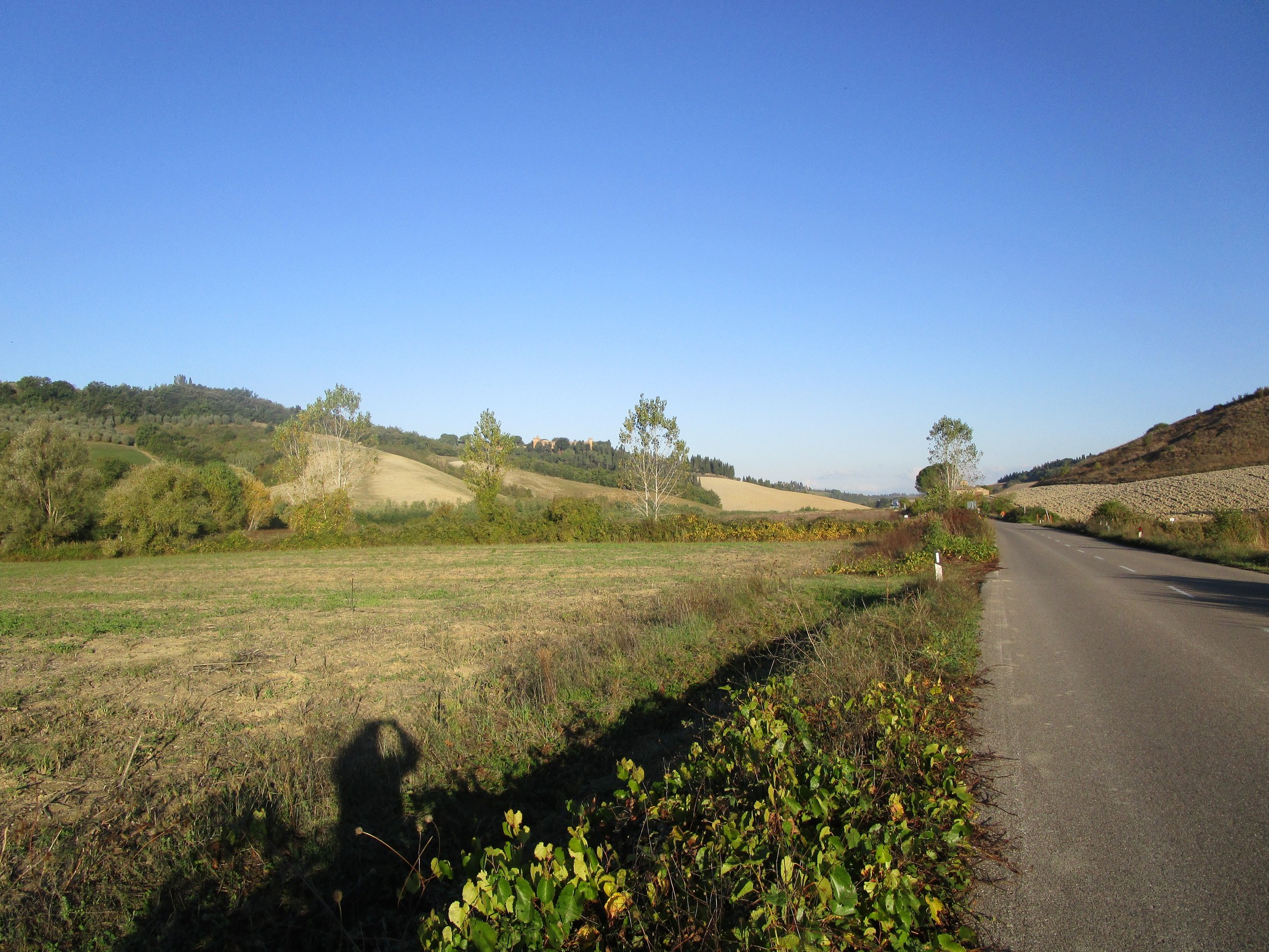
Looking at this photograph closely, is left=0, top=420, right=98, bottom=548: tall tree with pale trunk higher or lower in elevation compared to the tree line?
lower

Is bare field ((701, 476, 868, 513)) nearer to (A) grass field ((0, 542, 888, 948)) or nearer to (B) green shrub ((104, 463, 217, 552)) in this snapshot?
(B) green shrub ((104, 463, 217, 552))

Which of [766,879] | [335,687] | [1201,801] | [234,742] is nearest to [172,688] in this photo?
[335,687]

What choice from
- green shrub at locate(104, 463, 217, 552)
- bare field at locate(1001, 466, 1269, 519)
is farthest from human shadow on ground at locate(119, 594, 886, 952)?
bare field at locate(1001, 466, 1269, 519)

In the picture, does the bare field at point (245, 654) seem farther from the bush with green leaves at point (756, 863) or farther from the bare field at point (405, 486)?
the bare field at point (405, 486)

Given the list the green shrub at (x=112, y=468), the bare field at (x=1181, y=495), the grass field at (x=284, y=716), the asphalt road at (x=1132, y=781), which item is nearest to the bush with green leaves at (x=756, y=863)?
the asphalt road at (x=1132, y=781)

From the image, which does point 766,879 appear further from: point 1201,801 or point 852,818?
point 1201,801

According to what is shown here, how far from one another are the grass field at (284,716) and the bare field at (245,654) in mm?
52

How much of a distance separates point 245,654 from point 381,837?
25.7 ft

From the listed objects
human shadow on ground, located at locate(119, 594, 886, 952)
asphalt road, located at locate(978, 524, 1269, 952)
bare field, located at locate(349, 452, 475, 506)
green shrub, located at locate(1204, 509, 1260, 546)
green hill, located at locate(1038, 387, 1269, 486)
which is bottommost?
human shadow on ground, located at locate(119, 594, 886, 952)

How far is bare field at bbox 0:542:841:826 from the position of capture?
7152mm

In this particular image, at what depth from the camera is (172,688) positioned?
9922 millimetres

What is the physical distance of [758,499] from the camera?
9325 cm

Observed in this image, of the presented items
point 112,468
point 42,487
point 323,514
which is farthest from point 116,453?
point 323,514

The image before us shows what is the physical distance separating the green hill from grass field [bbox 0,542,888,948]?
64.7 meters
